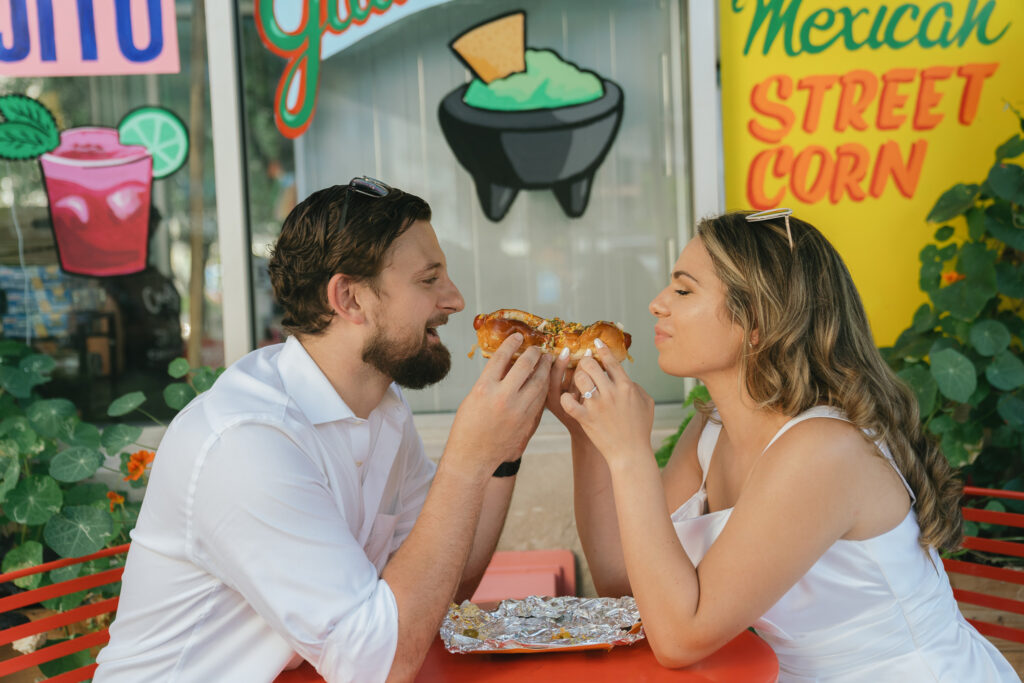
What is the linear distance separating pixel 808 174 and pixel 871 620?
9.47 feet

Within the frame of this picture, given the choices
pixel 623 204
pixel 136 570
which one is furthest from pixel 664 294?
pixel 623 204

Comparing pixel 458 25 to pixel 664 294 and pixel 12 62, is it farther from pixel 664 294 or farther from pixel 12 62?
pixel 664 294

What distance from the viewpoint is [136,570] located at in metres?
1.90

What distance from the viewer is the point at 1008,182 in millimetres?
3777

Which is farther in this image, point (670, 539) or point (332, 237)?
point (332, 237)

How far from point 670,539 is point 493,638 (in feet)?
1.44

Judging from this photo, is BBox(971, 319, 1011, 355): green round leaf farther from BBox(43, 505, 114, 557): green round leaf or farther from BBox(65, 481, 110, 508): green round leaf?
BBox(65, 481, 110, 508): green round leaf

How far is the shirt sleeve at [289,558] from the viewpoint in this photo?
1.67 m

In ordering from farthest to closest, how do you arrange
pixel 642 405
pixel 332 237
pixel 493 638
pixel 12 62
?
pixel 12 62, pixel 332 237, pixel 642 405, pixel 493 638

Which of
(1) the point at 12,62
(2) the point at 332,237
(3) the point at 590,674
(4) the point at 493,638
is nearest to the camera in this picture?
(3) the point at 590,674

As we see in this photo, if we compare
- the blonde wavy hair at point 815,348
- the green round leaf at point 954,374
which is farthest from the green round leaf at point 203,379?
the green round leaf at point 954,374

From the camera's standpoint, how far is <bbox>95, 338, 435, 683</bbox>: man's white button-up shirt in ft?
5.52

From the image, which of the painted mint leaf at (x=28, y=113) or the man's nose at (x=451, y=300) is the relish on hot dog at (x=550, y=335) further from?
the painted mint leaf at (x=28, y=113)

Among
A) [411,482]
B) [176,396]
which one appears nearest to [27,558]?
[176,396]
